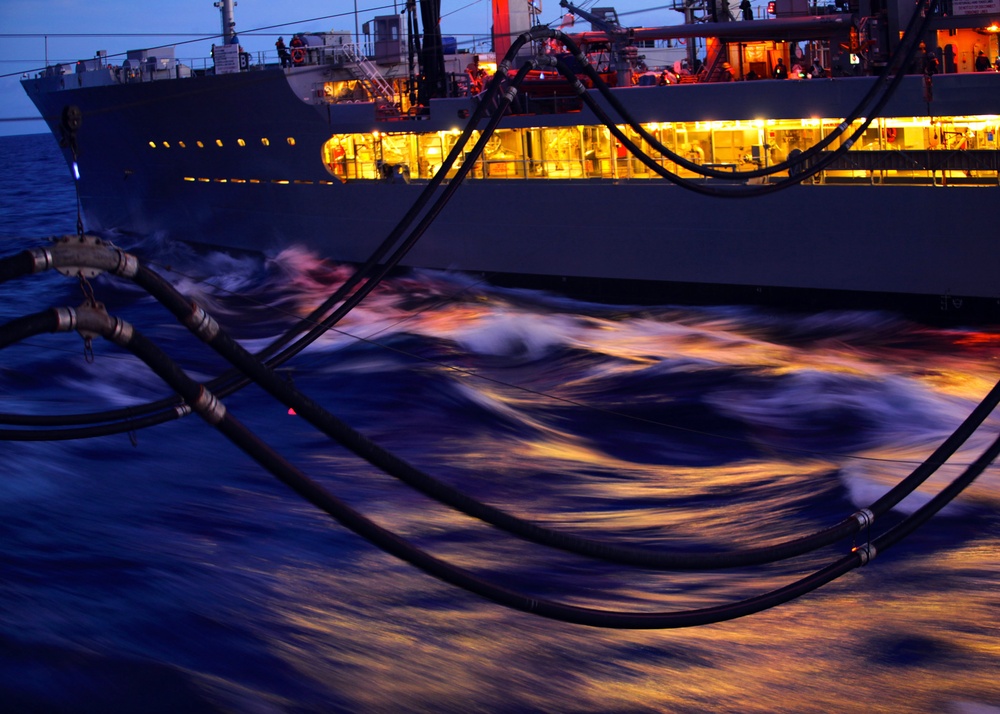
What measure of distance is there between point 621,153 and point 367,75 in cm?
703

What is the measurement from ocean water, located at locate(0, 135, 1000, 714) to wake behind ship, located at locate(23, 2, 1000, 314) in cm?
108

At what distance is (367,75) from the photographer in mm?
21250

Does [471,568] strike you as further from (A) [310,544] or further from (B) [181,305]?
A: (B) [181,305]

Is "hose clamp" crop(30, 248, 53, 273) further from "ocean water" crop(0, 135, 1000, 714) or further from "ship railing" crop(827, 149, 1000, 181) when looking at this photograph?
"ship railing" crop(827, 149, 1000, 181)

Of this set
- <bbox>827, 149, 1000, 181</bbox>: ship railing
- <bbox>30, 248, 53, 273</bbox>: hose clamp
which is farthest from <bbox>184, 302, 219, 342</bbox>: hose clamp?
<bbox>827, 149, 1000, 181</bbox>: ship railing

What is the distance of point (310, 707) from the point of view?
6.67m

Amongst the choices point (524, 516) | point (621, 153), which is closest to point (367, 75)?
point (621, 153)

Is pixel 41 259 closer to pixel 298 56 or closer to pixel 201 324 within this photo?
pixel 201 324

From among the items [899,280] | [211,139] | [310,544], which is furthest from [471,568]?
[211,139]

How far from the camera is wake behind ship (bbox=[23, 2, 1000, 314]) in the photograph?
1408 centimetres

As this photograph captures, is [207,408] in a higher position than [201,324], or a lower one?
lower

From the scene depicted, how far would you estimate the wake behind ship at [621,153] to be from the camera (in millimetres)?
14078

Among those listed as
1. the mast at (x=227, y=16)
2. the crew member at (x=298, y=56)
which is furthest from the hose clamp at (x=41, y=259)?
the mast at (x=227, y=16)

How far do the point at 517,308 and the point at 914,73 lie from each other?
7255mm
